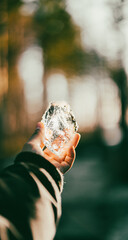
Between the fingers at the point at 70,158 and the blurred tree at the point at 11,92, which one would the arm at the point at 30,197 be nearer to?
the fingers at the point at 70,158

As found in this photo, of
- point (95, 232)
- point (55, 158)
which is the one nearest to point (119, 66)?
point (95, 232)

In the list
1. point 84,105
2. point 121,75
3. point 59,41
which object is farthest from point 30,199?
point 84,105

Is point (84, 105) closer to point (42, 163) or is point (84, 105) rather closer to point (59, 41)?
point (59, 41)

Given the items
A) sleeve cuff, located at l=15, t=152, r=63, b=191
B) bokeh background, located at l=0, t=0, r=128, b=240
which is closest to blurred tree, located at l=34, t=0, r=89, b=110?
bokeh background, located at l=0, t=0, r=128, b=240

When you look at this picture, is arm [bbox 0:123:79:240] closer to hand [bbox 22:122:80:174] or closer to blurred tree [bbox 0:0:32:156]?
hand [bbox 22:122:80:174]

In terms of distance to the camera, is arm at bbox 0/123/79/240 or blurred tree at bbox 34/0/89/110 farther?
blurred tree at bbox 34/0/89/110
